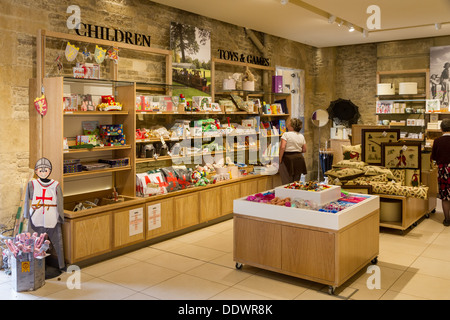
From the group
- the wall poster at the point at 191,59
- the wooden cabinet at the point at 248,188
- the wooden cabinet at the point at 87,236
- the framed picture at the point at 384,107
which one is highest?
the wall poster at the point at 191,59

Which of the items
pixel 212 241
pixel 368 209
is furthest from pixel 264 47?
pixel 368 209

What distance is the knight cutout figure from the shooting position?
16.5 ft

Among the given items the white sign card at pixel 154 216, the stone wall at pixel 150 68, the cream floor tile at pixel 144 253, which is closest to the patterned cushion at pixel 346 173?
the white sign card at pixel 154 216

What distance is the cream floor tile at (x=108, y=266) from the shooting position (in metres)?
5.22

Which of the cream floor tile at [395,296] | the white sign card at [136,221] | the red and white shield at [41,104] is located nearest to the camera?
the cream floor tile at [395,296]

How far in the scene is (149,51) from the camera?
264 inches

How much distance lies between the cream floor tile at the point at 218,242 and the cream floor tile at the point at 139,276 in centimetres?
108

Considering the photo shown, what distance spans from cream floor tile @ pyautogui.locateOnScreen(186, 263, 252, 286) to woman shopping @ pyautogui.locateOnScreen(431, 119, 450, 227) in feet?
13.5

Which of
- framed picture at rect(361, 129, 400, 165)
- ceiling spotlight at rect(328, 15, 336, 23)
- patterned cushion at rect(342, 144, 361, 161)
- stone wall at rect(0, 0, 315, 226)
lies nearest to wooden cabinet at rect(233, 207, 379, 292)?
framed picture at rect(361, 129, 400, 165)

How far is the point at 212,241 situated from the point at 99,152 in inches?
82.4

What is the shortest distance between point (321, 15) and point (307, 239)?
5129 mm

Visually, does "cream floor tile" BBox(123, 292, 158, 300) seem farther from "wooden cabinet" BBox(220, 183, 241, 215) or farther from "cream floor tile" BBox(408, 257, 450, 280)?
"wooden cabinet" BBox(220, 183, 241, 215)

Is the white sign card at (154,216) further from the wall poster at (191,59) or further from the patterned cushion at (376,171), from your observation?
the patterned cushion at (376,171)
